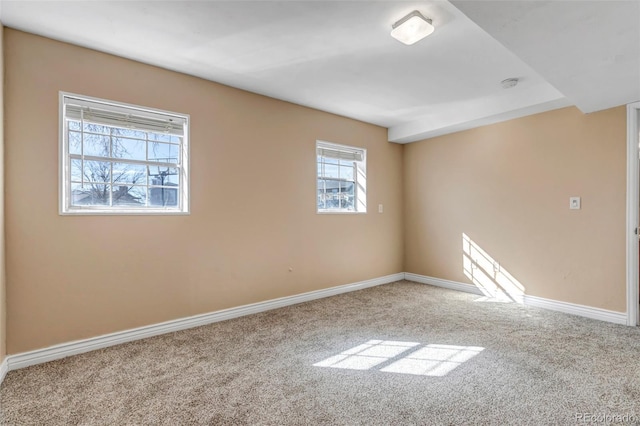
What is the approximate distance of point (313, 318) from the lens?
134 inches

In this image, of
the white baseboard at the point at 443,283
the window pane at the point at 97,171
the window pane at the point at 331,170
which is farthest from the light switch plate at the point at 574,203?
the window pane at the point at 97,171

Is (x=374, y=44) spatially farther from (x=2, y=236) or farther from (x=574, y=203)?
(x=2, y=236)

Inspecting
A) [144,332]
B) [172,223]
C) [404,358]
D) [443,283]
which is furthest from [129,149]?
[443,283]

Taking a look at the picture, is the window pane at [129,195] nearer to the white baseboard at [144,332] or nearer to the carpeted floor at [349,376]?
the white baseboard at [144,332]

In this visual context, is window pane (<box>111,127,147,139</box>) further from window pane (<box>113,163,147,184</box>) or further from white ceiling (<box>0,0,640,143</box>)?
white ceiling (<box>0,0,640,143</box>)

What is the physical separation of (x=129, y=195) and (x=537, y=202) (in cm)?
442

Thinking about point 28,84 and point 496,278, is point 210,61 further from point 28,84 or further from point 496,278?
point 496,278

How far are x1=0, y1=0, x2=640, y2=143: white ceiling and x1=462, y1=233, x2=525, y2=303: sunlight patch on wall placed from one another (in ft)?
6.07

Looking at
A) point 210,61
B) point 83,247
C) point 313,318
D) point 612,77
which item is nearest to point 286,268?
point 313,318

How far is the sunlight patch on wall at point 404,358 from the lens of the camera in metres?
2.29

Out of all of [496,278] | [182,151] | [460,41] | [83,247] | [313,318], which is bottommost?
[313,318]

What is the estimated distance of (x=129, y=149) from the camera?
9.49ft

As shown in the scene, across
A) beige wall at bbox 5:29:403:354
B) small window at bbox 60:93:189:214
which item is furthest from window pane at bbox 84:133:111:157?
beige wall at bbox 5:29:403:354

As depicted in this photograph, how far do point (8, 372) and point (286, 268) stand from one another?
8.13 ft
